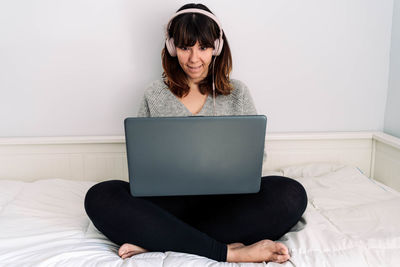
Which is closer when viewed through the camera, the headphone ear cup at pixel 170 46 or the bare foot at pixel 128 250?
the bare foot at pixel 128 250

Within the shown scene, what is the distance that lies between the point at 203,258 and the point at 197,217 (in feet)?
0.64

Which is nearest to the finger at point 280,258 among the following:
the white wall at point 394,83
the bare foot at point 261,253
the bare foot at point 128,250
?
the bare foot at point 261,253

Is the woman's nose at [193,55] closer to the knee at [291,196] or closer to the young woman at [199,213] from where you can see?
the young woman at [199,213]

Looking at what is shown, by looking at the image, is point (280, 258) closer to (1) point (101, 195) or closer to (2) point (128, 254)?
(2) point (128, 254)

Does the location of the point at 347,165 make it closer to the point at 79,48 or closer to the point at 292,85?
the point at 292,85

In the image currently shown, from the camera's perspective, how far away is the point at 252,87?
1515 mm

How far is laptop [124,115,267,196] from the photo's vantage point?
808 millimetres

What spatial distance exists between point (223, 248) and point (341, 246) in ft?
0.98

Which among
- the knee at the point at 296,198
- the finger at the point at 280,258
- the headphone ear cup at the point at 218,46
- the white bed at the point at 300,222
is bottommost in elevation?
the finger at the point at 280,258

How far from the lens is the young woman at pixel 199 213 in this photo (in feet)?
3.02

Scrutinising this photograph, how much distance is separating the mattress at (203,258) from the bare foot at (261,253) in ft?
0.09

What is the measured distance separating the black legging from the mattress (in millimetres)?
38

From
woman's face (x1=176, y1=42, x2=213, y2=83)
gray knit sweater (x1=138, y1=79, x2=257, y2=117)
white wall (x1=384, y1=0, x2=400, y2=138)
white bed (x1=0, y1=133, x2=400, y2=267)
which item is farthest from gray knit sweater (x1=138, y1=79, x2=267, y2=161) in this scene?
white wall (x1=384, y1=0, x2=400, y2=138)

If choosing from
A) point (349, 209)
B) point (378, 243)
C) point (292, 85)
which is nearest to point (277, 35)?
point (292, 85)
